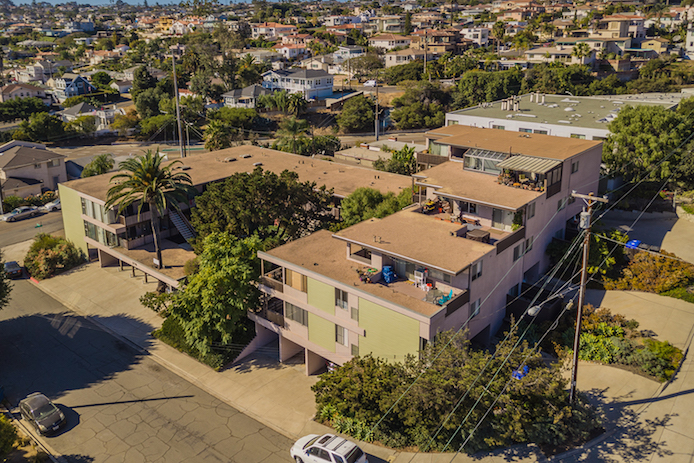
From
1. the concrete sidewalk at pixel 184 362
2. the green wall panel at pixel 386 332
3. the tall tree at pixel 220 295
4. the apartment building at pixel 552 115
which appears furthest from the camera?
the apartment building at pixel 552 115

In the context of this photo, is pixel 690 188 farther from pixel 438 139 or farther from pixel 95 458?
pixel 95 458

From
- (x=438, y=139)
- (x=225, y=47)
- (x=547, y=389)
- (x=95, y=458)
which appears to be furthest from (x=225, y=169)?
(x=225, y=47)

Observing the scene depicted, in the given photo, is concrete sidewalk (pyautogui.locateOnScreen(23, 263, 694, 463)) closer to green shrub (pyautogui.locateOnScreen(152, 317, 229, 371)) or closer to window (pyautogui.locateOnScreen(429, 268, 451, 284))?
green shrub (pyautogui.locateOnScreen(152, 317, 229, 371))

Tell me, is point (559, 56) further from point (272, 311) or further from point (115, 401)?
point (115, 401)

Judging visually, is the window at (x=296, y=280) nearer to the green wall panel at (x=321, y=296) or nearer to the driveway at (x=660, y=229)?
the green wall panel at (x=321, y=296)

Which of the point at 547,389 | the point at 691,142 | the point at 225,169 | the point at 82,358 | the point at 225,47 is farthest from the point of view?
the point at 225,47

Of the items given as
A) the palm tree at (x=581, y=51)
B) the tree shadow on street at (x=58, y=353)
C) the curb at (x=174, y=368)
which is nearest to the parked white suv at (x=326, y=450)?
the curb at (x=174, y=368)

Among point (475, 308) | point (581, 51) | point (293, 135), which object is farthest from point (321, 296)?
point (581, 51)

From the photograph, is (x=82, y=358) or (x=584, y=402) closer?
(x=584, y=402)

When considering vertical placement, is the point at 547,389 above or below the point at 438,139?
below
